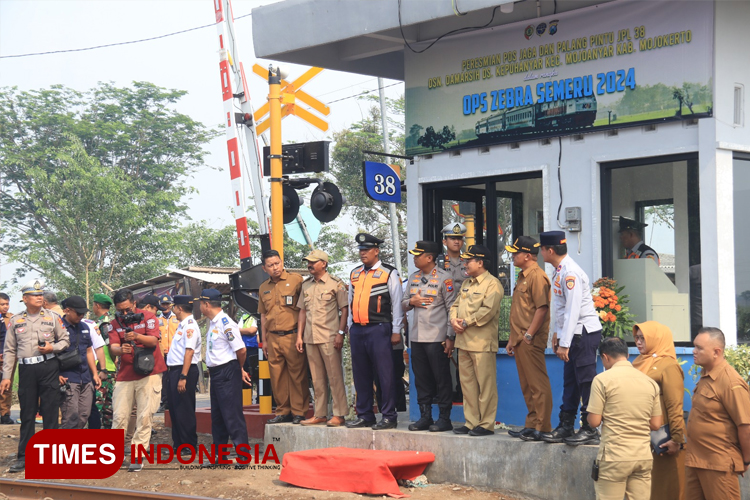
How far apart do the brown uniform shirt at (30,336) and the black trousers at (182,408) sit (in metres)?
1.32

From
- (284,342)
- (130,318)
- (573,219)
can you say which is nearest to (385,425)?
(284,342)

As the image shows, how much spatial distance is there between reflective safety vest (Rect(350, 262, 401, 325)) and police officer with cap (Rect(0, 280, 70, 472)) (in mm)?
3531

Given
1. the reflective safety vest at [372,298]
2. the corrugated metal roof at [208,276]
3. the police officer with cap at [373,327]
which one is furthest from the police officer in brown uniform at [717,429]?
the corrugated metal roof at [208,276]

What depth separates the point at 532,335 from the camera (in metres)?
8.23

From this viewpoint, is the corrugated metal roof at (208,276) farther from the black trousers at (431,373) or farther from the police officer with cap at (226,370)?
the black trousers at (431,373)

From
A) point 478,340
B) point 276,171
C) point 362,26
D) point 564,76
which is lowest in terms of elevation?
point 478,340

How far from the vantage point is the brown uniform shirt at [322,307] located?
9922 millimetres

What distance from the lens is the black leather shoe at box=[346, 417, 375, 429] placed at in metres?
9.73

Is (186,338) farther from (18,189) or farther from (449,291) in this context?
(18,189)

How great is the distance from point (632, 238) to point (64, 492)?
630 centimetres

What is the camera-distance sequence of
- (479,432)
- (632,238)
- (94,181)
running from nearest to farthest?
1. (479,432)
2. (632,238)
3. (94,181)

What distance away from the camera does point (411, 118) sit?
10.9 m

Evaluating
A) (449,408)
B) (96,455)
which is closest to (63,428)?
(96,455)

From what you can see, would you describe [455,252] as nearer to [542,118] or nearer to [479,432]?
[542,118]
